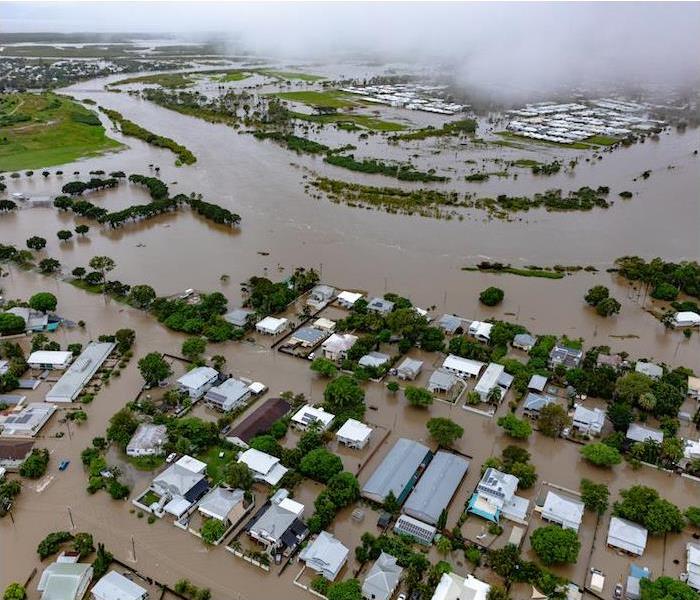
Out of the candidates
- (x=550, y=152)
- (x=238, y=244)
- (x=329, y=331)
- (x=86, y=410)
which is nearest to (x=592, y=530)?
(x=329, y=331)

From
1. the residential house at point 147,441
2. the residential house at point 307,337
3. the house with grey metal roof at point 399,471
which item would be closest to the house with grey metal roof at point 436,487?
Answer: the house with grey metal roof at point 399,471

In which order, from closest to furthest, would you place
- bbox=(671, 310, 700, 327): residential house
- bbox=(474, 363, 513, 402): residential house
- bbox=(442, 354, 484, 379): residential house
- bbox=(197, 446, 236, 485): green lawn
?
bbox=(197, 446, 236, 485): green lawn < bbox=(474, 363, 513, 402): residential house < bbox=(442, 354, 484, 379): residential house < bbox=(671, 310, 700, 327): residential house

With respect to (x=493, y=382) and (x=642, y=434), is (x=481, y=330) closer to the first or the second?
(x=493, y=382)

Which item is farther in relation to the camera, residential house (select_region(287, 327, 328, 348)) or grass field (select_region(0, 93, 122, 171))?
grass field (select_region(0, 93, 122, 171))

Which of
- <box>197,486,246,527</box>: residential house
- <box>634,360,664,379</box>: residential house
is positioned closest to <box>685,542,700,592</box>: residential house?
<box>634,360,664,379</box>: residential house

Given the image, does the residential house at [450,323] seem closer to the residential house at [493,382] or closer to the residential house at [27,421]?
the residential house at [493,382]

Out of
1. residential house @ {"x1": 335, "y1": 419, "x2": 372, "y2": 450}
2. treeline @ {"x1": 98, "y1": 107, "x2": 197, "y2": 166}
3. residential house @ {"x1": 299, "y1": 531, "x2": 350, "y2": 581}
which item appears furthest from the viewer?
treeline @ {"x1": 98, "y1": 107, "x2": 197, "y2": 166}

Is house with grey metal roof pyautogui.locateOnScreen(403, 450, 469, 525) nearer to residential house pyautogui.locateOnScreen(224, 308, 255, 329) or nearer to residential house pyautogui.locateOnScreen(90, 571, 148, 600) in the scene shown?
residential house pyautogui.locateOnScreen(90, 571, 148, 600)
